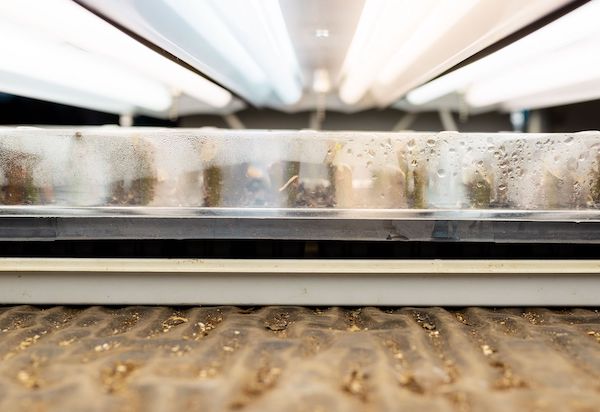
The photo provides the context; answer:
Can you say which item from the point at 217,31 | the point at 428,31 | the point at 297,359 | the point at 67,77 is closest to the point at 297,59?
the point at 217,31

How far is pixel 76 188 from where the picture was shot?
1793mm

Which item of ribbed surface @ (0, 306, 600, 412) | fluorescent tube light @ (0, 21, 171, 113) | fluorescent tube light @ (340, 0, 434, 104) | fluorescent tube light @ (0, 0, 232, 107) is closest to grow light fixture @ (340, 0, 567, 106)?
fluorescent tube light @ (340, 0, 434, 104)

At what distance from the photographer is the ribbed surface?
117 centimetres

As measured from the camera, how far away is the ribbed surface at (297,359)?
1172 millimetres

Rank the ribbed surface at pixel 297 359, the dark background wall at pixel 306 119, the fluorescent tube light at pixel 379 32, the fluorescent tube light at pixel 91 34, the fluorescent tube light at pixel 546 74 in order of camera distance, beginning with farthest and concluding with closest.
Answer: the dark background wall at pixel 306 119 → the fluorescent tube light at pixel 546 74 → the fluorescent tube light at pixel 379 32 → the fluorescent tube light at pixel 91 34 → the ribbed surface at pixel 297 359

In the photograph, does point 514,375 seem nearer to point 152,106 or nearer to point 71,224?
point 71,224

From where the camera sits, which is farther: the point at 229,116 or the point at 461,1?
the point at 229,116

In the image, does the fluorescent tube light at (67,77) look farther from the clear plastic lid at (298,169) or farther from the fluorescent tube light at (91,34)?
the clear plastic lid at (298,169)

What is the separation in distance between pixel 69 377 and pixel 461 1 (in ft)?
5.64

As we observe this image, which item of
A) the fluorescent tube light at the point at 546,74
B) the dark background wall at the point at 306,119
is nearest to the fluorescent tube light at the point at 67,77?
the dark background wall at the point at 306,119

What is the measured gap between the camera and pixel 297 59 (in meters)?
2.95

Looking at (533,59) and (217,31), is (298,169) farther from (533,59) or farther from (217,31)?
(533,59)

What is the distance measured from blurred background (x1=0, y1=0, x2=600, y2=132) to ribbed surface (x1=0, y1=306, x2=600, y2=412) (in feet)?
A: 3.64

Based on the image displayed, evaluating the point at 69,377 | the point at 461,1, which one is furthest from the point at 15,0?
the point at 461,1
